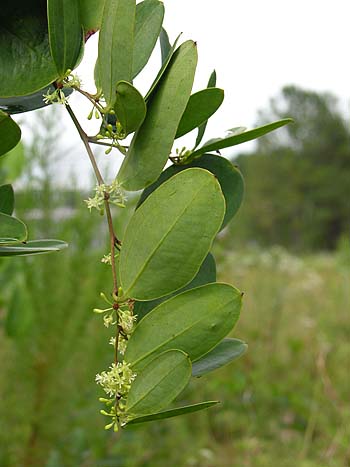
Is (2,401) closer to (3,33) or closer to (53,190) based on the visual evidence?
(53,190)

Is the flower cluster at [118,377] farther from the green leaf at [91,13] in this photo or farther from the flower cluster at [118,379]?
the green leaf at [91,13]

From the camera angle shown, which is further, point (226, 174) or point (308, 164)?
point (308, 164)

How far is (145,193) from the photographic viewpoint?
0.80 ft

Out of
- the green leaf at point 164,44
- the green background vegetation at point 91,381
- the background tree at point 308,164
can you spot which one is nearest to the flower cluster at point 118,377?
the green leaf at point 164,44

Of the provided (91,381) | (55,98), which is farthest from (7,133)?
(91,381)

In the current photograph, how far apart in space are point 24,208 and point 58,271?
0.15 metres

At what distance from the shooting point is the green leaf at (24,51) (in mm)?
229

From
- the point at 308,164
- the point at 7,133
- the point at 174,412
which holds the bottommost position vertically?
the point at 308,164

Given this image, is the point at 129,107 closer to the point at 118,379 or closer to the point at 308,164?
the point at 118,379

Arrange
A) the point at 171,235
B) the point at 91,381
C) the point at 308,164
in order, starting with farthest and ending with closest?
the point at 308,164 → the point at 91,381 → the point at 171,235

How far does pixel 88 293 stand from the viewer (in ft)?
3.87

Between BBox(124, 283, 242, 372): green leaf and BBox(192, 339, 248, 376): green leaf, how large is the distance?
0.02 metres

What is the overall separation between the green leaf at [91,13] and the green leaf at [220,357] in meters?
0.14

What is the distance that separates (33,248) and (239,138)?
0.29ft
